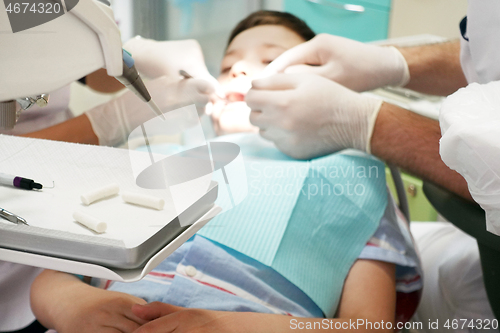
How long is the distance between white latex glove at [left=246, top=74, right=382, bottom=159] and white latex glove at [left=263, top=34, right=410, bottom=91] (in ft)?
0.26

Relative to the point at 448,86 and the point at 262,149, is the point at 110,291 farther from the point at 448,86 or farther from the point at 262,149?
the point at 448,86

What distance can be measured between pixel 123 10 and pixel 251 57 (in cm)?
74

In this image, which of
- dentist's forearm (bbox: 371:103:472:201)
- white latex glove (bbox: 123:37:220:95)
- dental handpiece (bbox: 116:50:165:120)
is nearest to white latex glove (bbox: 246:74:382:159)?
dentist's forearm (bbox: 371:103:472:201)

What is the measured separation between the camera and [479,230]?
599 millimetres

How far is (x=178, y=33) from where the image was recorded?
5.71 feet

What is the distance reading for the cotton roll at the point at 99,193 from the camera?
18.8 inches

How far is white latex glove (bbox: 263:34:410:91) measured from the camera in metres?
0.95

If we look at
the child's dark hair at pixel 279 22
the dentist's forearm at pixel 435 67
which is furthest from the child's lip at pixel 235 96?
the dentist's forearm at pixel 435 67

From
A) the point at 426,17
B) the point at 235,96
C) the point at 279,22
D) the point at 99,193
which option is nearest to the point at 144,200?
the point at 99,193

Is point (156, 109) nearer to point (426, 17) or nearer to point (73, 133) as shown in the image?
point (73, 133)

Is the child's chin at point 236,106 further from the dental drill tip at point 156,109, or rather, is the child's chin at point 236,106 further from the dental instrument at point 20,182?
the dental instrument at point 20,182

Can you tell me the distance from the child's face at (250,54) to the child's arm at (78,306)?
1.71 ft

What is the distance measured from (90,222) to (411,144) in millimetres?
581

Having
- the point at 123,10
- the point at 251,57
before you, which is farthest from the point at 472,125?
the point at 123,10
